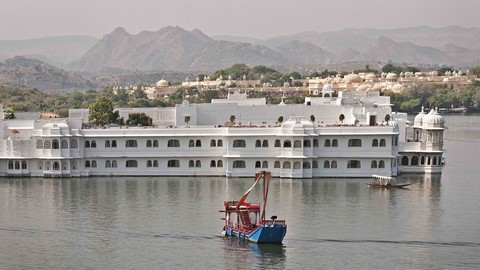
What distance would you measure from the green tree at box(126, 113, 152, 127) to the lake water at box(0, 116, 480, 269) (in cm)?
662

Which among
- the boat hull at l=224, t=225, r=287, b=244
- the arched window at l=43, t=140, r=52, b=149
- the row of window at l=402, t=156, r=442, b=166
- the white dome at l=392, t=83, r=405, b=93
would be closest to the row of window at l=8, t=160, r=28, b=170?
the arched window at l=43, t=140, r=52, b=149

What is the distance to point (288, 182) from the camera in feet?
145

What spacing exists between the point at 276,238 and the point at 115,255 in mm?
5233

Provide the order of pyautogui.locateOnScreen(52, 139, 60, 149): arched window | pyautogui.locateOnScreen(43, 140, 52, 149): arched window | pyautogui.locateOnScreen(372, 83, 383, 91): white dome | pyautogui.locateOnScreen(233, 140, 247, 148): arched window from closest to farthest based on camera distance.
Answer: pyautogui.locateOnScreen(43, 140, 52, 149): arched window → pyautogui.locateOnScreen(52, 139, 60, 149): arched window → pyautogui.locateOnScreen(233, 140, 247, 148): arched window → pyautogui.locateOnScreen(372, 83, 383, 91): white dome

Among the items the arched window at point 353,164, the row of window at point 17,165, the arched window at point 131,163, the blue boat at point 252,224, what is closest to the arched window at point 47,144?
the row of window at point 17,165

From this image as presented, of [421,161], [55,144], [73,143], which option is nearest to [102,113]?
[73,143]

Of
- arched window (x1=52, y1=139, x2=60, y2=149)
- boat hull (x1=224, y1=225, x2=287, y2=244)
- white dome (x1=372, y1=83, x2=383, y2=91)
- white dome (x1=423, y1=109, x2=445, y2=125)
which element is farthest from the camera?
white dome (x1=372, y1=83, x2=383, y2=91)

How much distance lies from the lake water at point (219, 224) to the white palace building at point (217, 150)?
111 centimetres

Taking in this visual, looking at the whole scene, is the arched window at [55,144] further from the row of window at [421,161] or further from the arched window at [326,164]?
the row of window at [421,161]

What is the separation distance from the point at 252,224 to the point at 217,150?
14.7 m

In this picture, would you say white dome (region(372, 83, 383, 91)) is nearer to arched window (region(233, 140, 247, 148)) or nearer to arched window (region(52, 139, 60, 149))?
arched window (region(233, 140, 247, 148))

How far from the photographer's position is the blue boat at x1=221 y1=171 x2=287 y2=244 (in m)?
30.6

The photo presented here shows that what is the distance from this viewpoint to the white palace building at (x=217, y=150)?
1802 inches

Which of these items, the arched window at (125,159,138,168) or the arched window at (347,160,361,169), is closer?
the arched window at (347,160,361,169)
